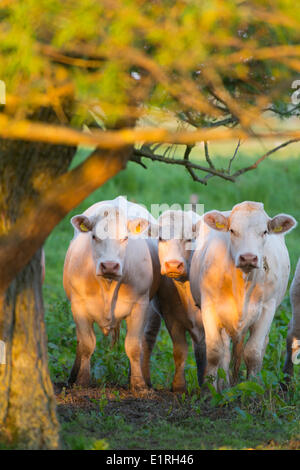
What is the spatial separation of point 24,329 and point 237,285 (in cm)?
241

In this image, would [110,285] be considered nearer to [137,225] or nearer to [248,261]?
[137,225]

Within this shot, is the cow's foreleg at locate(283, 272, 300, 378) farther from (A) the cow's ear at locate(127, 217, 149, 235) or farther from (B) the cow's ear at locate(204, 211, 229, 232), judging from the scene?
(A) the cow's ear at locate(127, 217, 149, 235)

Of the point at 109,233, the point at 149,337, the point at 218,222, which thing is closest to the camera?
the point at 218,222

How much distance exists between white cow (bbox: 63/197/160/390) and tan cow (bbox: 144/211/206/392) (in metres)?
0.29

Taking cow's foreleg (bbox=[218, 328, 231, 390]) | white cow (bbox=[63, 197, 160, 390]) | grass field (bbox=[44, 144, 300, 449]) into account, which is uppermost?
white cow (bbox=[63, 197, 160, 390])

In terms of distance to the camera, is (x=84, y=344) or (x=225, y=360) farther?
(x=84, y=344)

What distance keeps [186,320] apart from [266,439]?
233cm

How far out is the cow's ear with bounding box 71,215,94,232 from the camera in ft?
22.8

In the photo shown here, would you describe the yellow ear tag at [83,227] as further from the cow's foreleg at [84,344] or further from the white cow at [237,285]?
the white cow at [237,285]

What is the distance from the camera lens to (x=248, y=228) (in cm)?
652

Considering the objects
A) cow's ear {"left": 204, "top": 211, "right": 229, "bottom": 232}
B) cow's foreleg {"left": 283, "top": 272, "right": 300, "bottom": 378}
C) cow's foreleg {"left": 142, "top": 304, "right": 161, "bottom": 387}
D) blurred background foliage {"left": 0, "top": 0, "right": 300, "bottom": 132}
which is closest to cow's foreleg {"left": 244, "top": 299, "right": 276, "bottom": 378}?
cow's foreleg {"left": 283, "top": 272, "right": 300, "bottom": 378}

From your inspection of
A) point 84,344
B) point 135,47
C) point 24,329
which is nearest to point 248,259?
point 84,344

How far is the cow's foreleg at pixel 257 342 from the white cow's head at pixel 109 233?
1268 mm
